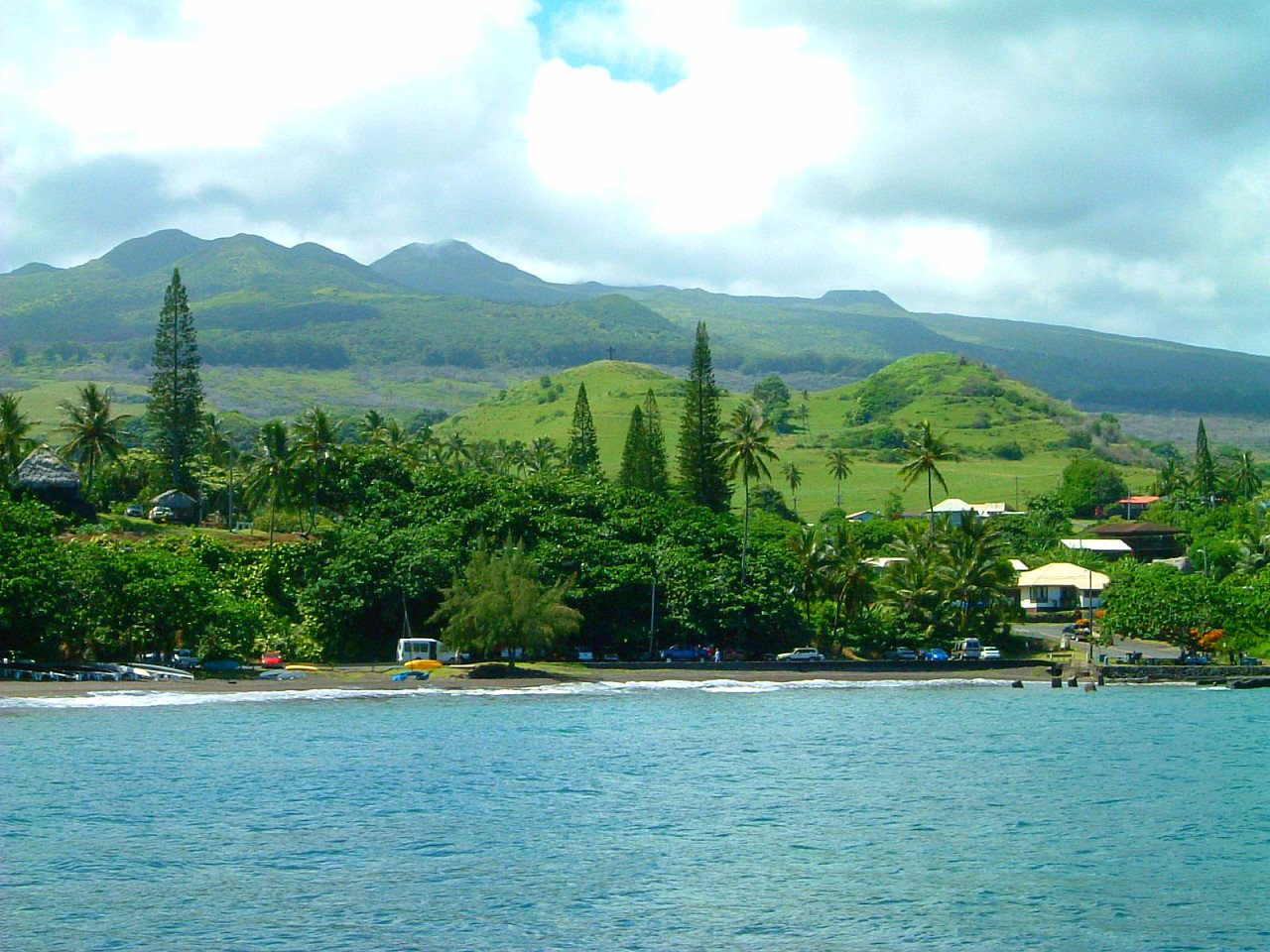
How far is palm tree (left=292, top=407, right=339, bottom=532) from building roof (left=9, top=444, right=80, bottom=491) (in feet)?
36.8

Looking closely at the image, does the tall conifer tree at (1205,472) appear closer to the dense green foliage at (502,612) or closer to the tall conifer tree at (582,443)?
the tall conifer tree at (582,443)

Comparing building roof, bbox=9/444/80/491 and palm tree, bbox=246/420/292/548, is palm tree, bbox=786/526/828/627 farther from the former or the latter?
building roof, bbox=9/444/80/491

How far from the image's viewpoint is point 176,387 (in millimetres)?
88375

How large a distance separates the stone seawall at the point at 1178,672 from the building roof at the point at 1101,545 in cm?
4925

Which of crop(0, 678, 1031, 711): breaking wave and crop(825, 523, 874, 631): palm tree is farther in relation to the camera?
crop(825, 523, 874, 631): palm tree

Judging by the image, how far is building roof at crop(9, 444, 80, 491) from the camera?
72.8 meters

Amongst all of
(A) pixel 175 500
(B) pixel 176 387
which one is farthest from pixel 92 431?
(B) pixel 176 387

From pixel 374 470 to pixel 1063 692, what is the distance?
3581 centimetres

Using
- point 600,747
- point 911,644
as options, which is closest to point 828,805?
point 600,747

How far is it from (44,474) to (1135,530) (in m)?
90.1

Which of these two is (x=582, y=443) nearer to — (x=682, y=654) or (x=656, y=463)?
(x=656, y=463)

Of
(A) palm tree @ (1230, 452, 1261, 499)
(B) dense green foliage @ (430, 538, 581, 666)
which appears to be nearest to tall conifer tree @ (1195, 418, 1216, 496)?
(A) palm tree @ (1230, 452, 1261, 499)

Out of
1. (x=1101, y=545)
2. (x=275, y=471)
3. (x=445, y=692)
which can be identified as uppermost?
(x=275, y=471)

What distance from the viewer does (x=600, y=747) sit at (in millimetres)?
41969
